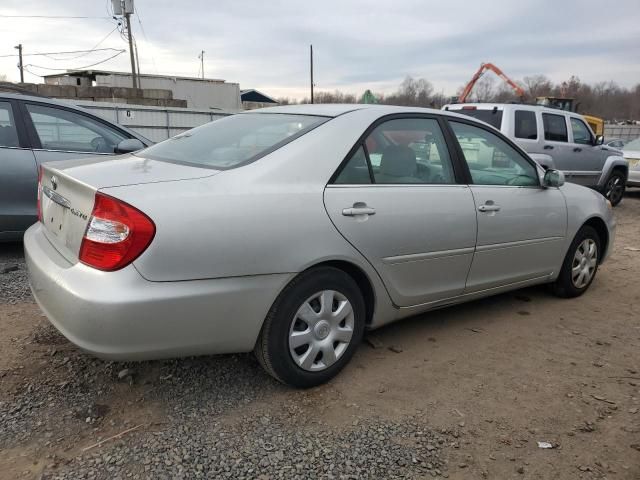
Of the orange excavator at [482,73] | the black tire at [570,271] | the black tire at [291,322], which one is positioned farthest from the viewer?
the orange excavator at [482,73]

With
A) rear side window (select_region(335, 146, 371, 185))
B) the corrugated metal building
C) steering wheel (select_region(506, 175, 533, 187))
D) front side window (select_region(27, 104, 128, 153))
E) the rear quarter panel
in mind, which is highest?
the corrugated metal building

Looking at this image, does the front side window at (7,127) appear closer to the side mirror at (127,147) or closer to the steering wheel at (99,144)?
the steering wheel at (99,144)

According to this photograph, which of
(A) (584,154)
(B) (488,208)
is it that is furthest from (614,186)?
(B) (488,208)

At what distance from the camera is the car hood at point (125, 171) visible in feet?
8.11

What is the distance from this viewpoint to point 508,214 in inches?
147

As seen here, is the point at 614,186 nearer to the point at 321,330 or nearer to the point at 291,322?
the point at 321,330

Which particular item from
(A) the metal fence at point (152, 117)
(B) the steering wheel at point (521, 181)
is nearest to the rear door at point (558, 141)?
(B) the steering wheel at point (521, 181)

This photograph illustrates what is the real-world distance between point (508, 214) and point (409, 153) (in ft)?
2.97

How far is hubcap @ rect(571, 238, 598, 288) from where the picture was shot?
4551 mm

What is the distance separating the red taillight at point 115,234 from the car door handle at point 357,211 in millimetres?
1025

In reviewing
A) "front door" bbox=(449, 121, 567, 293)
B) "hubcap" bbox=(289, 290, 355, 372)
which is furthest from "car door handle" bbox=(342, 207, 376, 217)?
"front door" bbox=(449, 121, 567, 293)

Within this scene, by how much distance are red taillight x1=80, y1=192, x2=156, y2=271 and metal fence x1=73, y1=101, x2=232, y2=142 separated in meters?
12.5

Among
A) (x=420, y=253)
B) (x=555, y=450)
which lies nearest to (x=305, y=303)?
(x=420, y=253)

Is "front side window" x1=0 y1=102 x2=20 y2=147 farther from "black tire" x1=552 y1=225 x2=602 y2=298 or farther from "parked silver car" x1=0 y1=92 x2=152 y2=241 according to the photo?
"black tire" x1=552 y1=225 x2=602 y2=298
